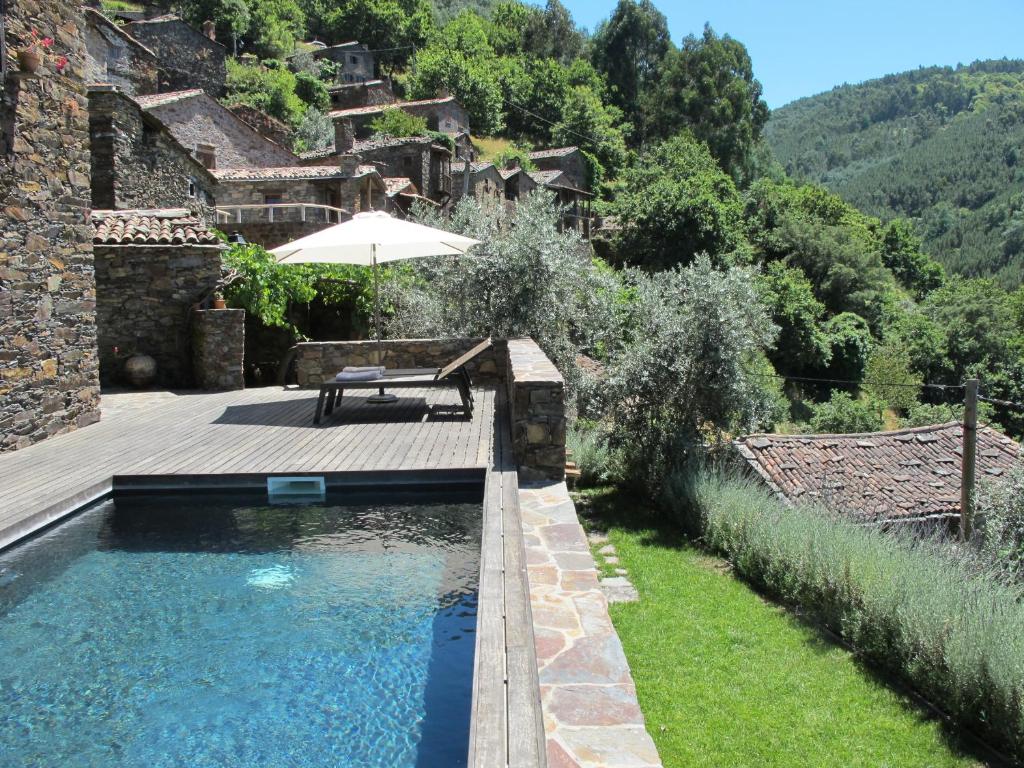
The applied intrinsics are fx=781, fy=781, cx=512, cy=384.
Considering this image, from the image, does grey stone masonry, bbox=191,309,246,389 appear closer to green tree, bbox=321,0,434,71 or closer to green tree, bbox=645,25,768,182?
green tree, bbox=645,25,768,182

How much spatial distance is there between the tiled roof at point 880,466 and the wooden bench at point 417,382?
4731 millimetres

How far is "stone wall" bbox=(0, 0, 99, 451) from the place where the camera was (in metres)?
7.98

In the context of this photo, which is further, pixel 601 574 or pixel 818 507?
pixel 818 507

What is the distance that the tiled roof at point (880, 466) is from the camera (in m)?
12.1

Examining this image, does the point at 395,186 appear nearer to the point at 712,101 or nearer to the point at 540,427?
the point at 540,427

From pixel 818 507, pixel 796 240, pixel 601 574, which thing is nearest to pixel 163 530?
pixel 601 574

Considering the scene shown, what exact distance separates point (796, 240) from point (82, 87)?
43902mm

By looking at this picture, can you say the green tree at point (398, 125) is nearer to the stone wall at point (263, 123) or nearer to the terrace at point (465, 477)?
the stone wall at point (263, 123)

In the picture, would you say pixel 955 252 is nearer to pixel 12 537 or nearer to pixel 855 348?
pixel 855 348

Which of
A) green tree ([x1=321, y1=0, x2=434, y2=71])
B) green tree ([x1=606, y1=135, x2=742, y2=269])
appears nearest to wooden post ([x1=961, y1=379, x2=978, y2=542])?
green tree ([x1=606, y1=135, x2=742, y2=269])

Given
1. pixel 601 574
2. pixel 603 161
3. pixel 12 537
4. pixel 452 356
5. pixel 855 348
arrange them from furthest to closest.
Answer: pixel 603 161 → pixel 855 348 → pixel 452 356 → pixel 601 574 → pixel 12 537

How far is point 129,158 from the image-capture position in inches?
647

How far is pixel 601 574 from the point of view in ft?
25.1

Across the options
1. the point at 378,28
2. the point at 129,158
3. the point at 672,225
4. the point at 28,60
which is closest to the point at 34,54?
the point at 28,60
